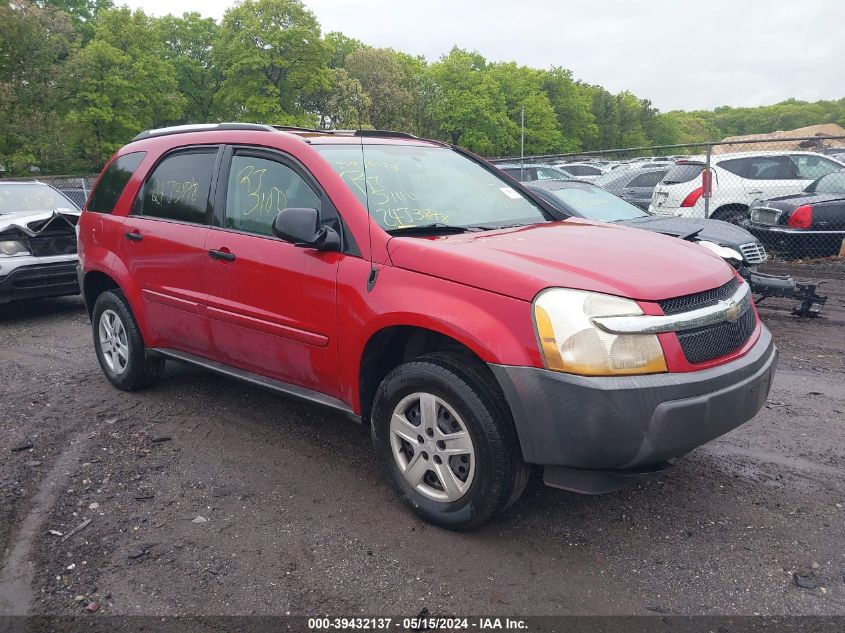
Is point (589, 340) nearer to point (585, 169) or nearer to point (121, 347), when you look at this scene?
point (121, 347)

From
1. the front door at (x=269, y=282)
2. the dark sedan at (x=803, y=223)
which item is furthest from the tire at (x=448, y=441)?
the dark sedan at (x=803, y=223)

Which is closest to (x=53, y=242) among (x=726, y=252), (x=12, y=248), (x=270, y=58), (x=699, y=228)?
(x=12, y=248)

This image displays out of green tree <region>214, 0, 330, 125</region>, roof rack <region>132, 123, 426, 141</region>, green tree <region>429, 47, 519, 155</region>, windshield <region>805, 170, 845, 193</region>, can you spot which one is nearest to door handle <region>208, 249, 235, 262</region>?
roof rack <region>132, 123, 426, 141</region>

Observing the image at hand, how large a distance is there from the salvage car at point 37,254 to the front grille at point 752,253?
758 centimetres

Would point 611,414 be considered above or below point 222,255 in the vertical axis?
below

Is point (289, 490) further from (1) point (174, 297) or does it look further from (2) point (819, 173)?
(2) point (819, 173)

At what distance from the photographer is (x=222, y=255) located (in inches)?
160

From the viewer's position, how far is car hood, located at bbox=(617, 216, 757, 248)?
7.65 m

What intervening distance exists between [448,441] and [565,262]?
0.95 m

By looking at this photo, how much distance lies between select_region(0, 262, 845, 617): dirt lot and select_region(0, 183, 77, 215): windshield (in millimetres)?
4932

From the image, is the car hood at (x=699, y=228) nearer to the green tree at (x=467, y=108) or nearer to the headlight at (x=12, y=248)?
the headlight at (x=12, y=248)

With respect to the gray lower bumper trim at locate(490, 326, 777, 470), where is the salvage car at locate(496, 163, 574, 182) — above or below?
above

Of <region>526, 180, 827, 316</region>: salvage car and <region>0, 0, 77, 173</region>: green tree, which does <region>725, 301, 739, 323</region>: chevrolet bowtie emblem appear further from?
<region>0, 0, 77, 173</region>: green tree

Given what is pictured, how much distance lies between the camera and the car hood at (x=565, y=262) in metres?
2.93
